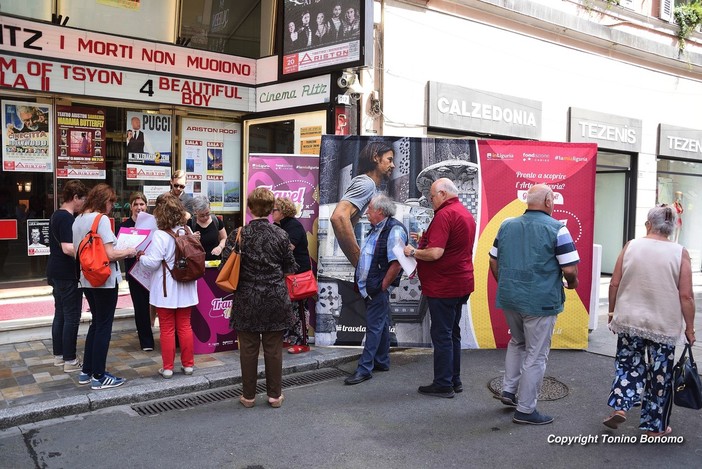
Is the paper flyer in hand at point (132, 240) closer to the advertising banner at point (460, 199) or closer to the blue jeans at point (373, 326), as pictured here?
the advertising banner at point (460, 199)

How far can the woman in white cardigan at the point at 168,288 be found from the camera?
521 cm

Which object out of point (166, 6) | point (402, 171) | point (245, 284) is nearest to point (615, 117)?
point (402, 171)

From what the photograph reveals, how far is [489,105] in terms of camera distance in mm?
9688

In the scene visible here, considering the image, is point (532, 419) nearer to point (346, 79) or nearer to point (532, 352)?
point (532, 352)

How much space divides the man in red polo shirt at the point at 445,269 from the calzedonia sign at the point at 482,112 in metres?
4.16

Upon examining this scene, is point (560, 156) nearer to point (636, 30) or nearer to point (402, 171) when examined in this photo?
point (402, 171)

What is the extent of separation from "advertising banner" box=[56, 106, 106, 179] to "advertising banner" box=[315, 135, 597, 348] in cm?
371

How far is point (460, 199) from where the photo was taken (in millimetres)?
6543

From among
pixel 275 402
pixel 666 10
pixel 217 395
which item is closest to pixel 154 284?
pixel 217 395

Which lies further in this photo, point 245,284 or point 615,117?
point 615,117

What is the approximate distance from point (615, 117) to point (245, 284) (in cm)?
949

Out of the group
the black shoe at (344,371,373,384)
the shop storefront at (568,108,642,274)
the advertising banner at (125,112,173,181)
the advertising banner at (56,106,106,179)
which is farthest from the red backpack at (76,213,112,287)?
the shop storefront at (568,108,642,274)

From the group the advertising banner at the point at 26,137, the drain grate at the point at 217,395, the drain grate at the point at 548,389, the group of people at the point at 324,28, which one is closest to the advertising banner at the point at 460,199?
the drain grate at the point at 217,395

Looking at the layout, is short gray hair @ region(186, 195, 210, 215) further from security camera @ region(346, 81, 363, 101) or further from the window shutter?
the window shutter
